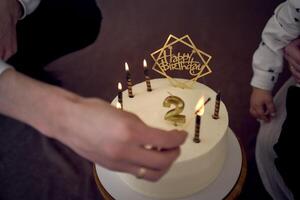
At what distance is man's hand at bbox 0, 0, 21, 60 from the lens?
954 mm

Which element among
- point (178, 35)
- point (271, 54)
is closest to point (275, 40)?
point (271, 54)

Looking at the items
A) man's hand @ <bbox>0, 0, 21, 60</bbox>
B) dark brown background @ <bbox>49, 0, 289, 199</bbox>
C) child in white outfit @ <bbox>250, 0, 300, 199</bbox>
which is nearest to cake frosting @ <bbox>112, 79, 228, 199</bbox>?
child in white outfit @ <bbox>250, 0, 300, 199</bbox>

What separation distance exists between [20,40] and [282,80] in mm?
1093

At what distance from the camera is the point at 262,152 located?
44.4 inches

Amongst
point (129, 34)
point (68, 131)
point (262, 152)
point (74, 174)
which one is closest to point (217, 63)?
point (129, 34)

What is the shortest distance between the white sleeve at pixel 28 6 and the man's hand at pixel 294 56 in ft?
2.39

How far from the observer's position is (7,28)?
97 cm

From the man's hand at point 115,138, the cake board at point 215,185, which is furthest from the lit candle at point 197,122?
the man's hand at point 115,138

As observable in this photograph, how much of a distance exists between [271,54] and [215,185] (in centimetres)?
43

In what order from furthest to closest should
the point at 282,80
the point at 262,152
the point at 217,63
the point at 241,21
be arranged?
1. the point at 241,21
2. the point at 217,63
3. the point at 282,80
4. the point at 262,152

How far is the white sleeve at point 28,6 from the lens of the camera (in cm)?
105

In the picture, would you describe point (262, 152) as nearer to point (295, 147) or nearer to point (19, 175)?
point (295, 147)

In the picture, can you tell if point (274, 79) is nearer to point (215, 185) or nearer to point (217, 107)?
point (217, 107)

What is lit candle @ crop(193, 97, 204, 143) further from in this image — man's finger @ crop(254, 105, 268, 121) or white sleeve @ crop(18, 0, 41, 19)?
white sleeve @ crop(18, 0, 41, 19)
